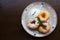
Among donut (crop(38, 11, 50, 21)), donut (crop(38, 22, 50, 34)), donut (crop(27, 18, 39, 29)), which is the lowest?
donut (crop(38, 22, 50, 34))

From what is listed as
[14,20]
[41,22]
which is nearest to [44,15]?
[41,22]

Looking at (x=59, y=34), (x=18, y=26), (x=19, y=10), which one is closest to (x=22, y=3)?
(x=19, y=10)

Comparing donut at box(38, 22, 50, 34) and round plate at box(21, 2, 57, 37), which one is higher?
round plate at box(21, 2, 57, 37)

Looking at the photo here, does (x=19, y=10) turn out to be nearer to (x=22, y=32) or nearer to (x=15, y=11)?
(x=15, y=11)

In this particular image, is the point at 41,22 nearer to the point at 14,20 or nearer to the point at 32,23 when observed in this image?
the point at 32,23

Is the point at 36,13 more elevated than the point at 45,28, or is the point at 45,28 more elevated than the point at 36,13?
the point at 36,13
